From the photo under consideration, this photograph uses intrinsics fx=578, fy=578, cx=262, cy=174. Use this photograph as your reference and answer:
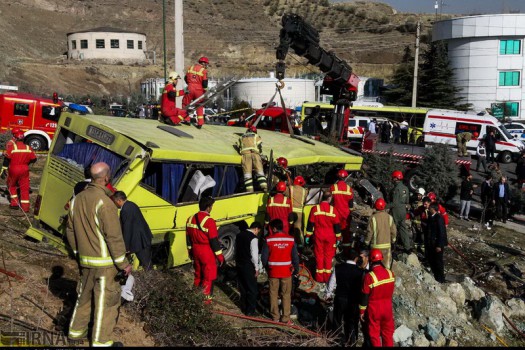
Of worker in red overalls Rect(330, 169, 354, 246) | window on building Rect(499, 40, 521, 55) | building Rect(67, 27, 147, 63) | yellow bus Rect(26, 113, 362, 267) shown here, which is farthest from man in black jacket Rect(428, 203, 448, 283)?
building Rect(67, 27, 147, 63)

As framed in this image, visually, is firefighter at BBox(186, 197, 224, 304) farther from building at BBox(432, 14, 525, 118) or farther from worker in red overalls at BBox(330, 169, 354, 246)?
building at BBox(432, 14, 525, 118)

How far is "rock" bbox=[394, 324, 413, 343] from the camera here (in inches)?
327

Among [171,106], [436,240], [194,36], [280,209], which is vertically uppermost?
[194,36]

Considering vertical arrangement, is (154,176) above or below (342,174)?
above

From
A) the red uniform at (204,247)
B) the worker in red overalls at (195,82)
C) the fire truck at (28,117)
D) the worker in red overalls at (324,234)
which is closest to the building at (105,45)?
the fire truck at (28,117)

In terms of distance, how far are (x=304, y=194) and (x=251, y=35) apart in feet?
271

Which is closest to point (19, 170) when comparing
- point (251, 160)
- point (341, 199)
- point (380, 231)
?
point (251, 160)

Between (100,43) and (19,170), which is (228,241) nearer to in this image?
(19,170)

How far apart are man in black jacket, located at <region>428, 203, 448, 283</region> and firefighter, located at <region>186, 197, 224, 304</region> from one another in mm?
4868

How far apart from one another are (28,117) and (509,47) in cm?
3461

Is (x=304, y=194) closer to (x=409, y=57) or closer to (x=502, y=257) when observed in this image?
(x=502, y=257)

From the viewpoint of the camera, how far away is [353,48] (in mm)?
83375

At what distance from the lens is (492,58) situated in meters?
41.8

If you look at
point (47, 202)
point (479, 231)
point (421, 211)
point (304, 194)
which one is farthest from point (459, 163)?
point (47, 202)
